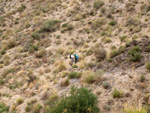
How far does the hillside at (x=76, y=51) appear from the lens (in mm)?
6785

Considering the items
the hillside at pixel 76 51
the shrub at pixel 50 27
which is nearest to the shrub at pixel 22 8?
the hillside at pixel 76 51

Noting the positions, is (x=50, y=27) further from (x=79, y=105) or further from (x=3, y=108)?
(x=79, y=105)

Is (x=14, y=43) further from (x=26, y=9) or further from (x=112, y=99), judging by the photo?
(x=112, y=99)

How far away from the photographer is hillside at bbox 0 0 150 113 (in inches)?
267

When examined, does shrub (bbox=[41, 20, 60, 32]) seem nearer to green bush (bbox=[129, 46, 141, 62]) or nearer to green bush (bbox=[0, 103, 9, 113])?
green bush (bbox=[0, 103, 9, 113])

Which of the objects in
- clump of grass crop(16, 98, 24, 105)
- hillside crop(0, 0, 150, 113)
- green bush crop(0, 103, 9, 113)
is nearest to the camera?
hillside crop(0, 0, 150, 113)

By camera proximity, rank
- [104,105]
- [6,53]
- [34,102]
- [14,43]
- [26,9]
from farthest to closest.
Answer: [26,9] → [14,43] → [6,53] → [34,102] → [104,105]

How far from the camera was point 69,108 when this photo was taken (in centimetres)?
507

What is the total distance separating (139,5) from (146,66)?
1335cm

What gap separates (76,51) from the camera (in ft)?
46.8

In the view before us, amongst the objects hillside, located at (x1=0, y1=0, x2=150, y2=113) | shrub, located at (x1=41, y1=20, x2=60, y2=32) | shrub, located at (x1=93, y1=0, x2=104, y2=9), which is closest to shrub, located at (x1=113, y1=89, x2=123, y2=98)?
hillside, located at (x1=0, y1=0, x2=150, y2=113)

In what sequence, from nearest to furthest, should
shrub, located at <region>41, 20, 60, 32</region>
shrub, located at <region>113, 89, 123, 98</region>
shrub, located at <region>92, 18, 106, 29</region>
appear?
shrub, located at <region>113, 89, 123, 98</region> < shrub, located at <region>92, 18, 106, 29</region> < shrub, located at <region>41, 20, 60, 32</region>

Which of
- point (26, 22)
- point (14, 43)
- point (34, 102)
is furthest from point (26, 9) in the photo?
point (34, 102)

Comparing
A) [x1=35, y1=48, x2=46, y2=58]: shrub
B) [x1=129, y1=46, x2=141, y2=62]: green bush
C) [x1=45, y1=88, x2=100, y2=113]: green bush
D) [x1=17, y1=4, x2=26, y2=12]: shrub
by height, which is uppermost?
[x1=17, y1=4, x2=26, y2=12]: shrub
